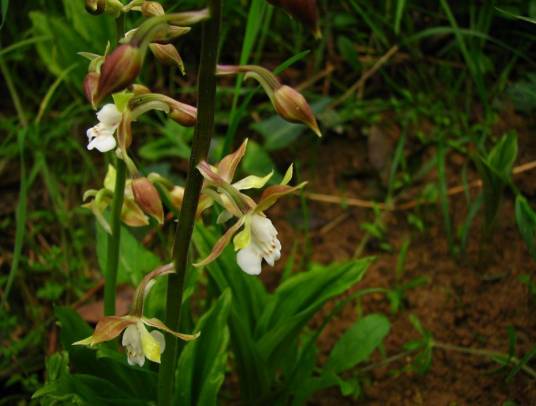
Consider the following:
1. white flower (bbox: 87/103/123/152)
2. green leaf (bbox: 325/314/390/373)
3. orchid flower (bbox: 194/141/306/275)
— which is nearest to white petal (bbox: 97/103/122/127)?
white flower (bbox: 87/103/123/152)

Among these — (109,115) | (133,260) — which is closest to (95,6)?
(109,115)

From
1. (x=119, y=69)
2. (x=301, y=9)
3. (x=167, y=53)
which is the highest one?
(x=301, y=9)

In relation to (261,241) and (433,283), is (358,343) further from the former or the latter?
(261,241)

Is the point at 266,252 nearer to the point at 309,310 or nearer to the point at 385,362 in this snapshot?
the point at 309,310

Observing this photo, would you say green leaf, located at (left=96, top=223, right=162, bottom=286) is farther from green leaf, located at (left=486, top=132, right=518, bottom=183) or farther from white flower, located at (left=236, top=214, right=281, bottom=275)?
green leaf, located at (left=486, top=132, right=518, bottom=183)

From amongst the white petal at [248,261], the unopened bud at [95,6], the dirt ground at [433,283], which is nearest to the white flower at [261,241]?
the white petal at [248,261]

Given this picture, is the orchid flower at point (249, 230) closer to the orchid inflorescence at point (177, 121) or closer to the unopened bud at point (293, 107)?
the orchid inflorescence at point (177, 121)
